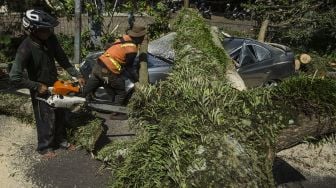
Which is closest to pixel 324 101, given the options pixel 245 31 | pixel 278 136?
pixel 278 136

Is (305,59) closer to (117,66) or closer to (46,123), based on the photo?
(117,66)

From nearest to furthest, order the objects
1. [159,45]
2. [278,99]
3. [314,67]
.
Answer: [278,99]
[159,45]
[314,67]

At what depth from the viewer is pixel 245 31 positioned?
1806cm

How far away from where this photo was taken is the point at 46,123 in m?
6.45

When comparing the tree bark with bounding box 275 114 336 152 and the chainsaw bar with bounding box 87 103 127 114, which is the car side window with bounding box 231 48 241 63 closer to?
the chainsaw bar with bounding box 87 103 127 114

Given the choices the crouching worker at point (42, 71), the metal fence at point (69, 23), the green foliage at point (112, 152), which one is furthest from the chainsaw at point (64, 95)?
the metal fence at point (69, 23)

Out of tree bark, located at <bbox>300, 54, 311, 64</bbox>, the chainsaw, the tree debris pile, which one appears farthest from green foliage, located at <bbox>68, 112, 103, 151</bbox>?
tree bark, located at <bbox>300, 54, 311, 64</bbox>

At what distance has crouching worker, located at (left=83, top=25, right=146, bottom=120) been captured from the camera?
7754mm

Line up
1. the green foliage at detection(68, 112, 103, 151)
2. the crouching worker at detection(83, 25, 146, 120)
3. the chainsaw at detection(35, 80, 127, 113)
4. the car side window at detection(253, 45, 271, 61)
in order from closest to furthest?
the chainsaw at detection(35, 80, 127, 113) < the green foliage at detection(68, 112, 103, 151) < the crouching worker at detection(83, 25, 146, 120) < the car side window at detection(253, 45, 271, 61)

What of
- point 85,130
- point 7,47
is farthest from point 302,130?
point 7,47

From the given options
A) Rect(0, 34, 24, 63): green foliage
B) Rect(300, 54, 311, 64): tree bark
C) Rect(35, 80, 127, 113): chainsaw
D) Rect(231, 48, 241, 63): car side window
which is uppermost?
Rect(35, 80, 127, 113): chainsaw

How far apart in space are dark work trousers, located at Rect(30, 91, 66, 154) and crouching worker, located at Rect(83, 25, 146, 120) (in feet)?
3.49

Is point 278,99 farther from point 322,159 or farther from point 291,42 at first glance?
point 291,42

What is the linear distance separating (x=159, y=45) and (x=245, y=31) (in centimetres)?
887
